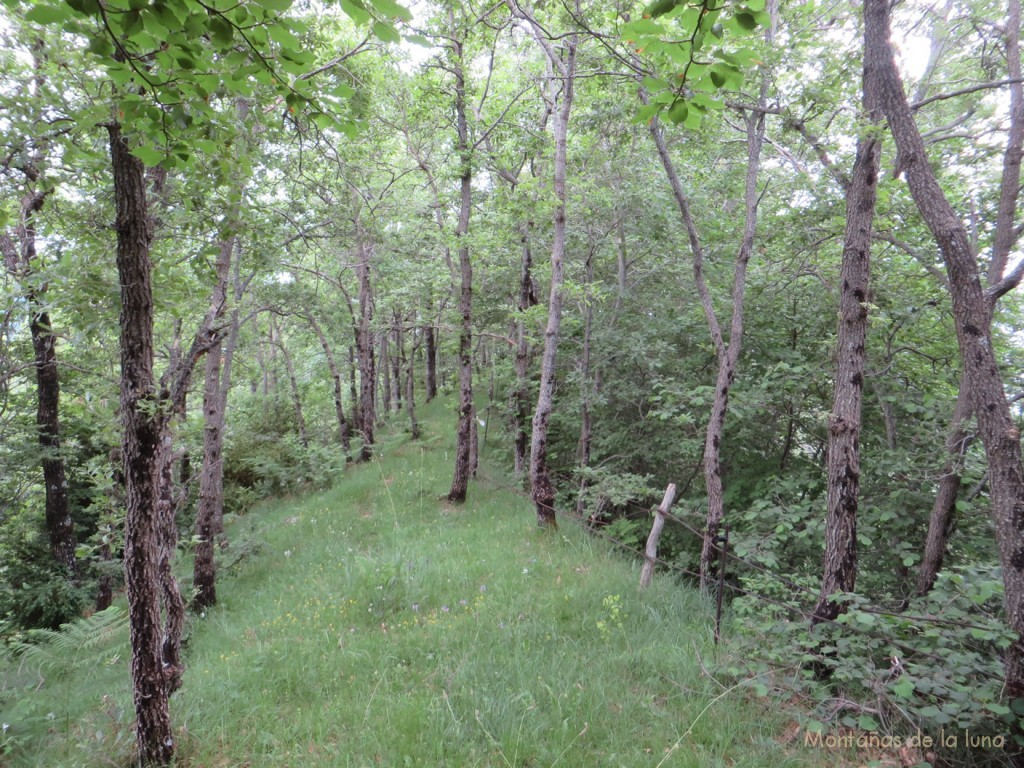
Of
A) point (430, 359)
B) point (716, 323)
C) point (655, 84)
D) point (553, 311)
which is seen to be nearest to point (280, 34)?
point (655, 84)

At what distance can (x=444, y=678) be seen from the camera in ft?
14.3

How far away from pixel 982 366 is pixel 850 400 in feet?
3.06

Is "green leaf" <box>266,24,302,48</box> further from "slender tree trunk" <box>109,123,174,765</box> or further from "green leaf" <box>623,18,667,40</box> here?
"slender tree trunk" <box>109,123,174,765</box>

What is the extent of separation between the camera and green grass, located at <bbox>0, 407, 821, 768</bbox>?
3.55 m

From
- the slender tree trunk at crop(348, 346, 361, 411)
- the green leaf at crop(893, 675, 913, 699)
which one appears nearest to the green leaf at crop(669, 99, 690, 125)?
the green leaf at crop(893, 675, 913, 699)

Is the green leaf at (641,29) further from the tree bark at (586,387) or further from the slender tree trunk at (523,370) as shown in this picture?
the slender tree trunk at (523,370)

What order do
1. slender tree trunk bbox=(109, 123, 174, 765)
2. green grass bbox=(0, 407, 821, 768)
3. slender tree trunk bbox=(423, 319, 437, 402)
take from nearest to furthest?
slender tree trunk bbox=(109, 123, 174, 765) < green grass bbox=(0, 407, 821, 768) < slender tree trunk bbox=(423, 319, 437, 402)

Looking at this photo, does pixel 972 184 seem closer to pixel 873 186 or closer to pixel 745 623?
pixel 873 186

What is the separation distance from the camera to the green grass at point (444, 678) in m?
3.55

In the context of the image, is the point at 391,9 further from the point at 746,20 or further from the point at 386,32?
the point at 746,20

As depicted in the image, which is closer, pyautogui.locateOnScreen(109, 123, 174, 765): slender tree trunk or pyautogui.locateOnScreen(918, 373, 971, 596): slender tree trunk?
pyautogui.locateOnScreen(109, 123, 174, 765): slender tree trunk

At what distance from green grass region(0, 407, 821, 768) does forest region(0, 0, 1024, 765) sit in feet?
1.33

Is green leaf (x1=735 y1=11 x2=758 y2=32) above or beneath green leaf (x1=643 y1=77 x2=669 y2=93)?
above

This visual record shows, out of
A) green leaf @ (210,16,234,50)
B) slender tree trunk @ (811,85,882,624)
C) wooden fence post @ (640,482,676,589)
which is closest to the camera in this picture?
green leaf @ (210,16,234,50)
